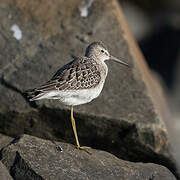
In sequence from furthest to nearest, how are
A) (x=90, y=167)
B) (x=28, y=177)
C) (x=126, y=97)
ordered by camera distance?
(x=126, y=97)
(x=90, y=167)
(x=28, y=177)

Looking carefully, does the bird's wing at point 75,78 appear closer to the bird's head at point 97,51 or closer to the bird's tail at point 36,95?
the bird's tail at point 36,95

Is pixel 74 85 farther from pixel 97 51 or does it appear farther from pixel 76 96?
pixel 97 51

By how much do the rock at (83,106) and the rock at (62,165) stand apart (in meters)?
1.27

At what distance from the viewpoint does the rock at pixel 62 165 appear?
759 cm

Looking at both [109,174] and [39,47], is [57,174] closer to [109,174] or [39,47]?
[109,174]

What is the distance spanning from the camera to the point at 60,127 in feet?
33.5

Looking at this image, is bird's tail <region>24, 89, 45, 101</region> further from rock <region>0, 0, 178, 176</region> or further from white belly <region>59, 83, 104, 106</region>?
rock <region>0, 0, 178, 176</region>

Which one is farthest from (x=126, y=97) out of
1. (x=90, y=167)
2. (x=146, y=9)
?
(x=146, y=9)

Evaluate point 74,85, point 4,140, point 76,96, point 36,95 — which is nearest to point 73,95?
point 76,96

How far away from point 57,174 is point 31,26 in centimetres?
476

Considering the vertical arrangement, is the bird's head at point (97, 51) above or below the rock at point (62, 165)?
above

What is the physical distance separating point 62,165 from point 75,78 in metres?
1.68

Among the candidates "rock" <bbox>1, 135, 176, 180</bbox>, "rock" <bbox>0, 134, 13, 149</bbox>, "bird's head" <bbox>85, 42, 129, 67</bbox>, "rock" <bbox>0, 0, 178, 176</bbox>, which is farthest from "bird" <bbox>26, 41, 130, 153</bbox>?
"rock" <bbox>0, 134, 13, 149</bbox>

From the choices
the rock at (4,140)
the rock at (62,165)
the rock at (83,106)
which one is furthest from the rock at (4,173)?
the rock at (83,106)
